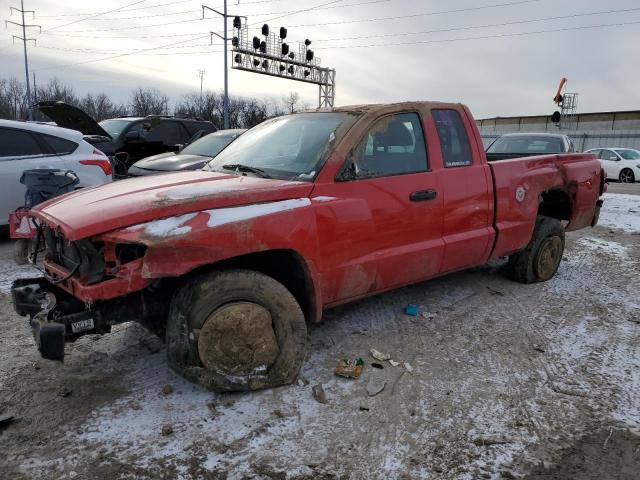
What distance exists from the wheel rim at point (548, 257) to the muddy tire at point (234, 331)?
336 centimetres

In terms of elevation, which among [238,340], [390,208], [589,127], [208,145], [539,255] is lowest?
[238,340]

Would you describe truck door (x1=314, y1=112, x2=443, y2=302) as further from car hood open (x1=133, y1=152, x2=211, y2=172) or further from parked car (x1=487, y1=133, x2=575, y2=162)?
parked car (x1=487, y1=133, x2=575, y2=162)

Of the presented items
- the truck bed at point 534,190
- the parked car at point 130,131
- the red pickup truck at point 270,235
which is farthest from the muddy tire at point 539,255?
the parked car at point 130,131

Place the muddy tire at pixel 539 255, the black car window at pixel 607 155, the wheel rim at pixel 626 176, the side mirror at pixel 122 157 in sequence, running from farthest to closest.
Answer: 1. the black car window at pixel 607 155
2. the wheel rim at pixel 626 176
3. the side mirror at pixel 122 157
4. the muddy tire at pixel 539 255

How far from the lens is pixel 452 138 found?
14.1ft

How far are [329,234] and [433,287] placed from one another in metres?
2.27

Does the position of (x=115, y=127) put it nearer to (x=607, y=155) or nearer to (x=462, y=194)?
(x=462, y=194)

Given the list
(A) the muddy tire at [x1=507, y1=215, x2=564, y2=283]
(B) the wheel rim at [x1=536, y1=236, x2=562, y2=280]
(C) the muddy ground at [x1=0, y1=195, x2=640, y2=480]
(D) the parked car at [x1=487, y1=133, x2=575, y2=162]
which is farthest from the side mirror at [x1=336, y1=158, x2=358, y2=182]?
(D) the parked car at [x1=487, y1=133, x2=575, y2=162]

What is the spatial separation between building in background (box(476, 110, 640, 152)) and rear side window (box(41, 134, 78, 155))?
25724 mm

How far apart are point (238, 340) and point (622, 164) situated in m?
22.4

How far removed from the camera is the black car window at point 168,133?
11.0 m

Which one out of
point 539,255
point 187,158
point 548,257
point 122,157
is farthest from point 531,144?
point 122,157

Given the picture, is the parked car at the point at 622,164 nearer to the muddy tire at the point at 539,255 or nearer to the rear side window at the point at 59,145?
the muddy tire at the point at 539,255

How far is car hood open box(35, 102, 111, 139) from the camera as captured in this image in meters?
9.02
